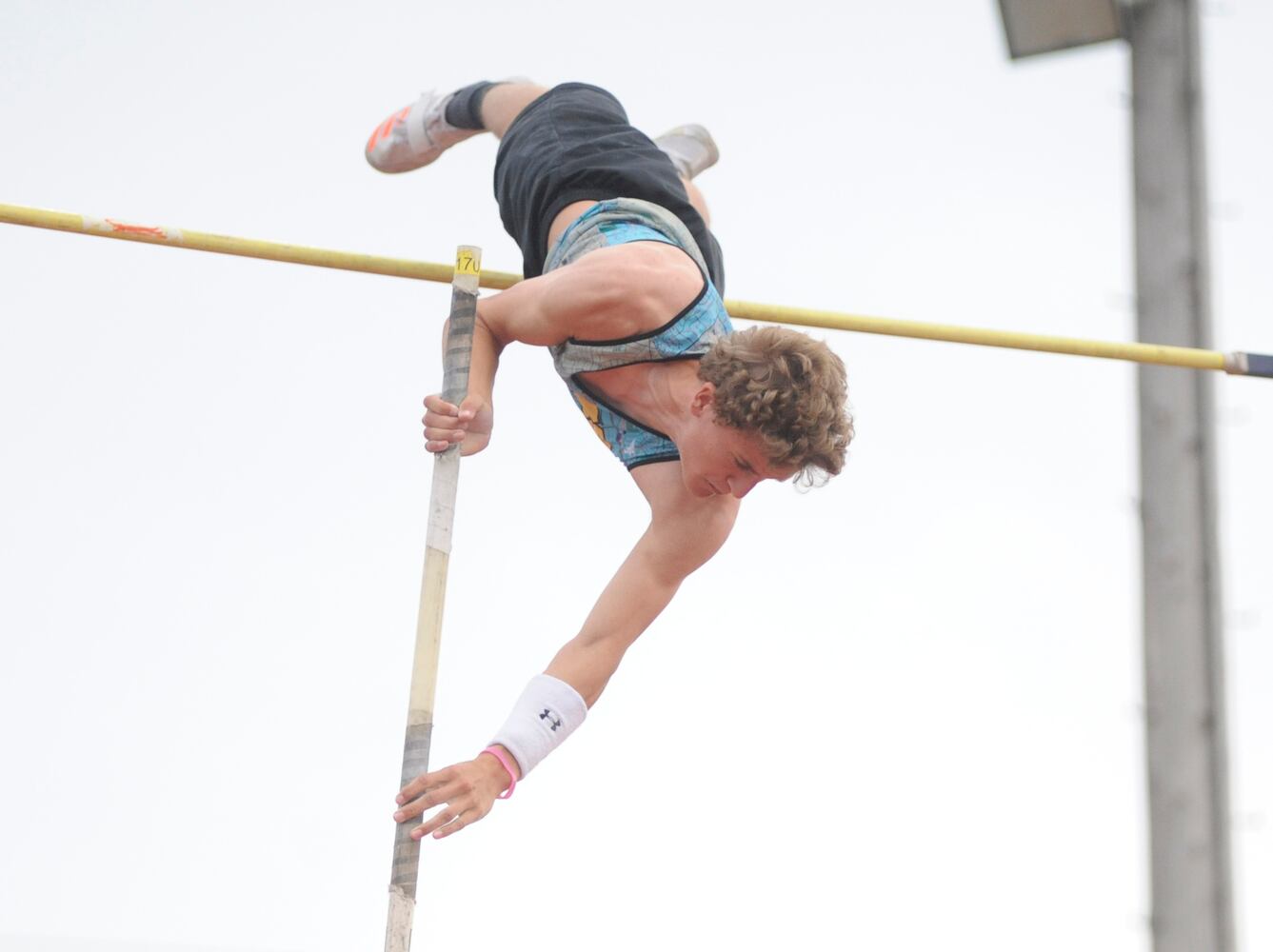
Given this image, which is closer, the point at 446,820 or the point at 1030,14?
the point at 446,820

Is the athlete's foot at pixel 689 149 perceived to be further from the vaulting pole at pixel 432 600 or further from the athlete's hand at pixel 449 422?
the athlete's hand at pixel 449 422

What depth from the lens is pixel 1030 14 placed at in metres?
3.59

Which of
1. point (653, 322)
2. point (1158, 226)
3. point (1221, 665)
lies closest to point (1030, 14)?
point (1158, 226)

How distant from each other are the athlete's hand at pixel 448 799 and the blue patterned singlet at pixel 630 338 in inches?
27.4

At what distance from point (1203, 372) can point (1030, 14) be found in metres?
0.73

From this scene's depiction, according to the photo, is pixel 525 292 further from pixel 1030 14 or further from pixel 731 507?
pixel 1030 14

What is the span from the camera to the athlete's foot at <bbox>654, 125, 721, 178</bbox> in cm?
412

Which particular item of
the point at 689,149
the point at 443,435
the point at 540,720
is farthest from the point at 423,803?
the point at 689,149

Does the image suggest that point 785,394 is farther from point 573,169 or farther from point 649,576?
point 573,169

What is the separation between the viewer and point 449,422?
10.2ft

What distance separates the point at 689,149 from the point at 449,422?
4.20 feet

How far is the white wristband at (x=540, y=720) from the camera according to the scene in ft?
10.2

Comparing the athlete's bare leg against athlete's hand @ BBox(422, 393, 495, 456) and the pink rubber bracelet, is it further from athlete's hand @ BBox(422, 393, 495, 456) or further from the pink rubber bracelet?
the pink rubber bracelet

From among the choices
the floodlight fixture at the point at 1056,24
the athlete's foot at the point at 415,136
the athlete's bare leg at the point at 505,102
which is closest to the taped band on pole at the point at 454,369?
the athlete's bare leg at the point at 505,102
